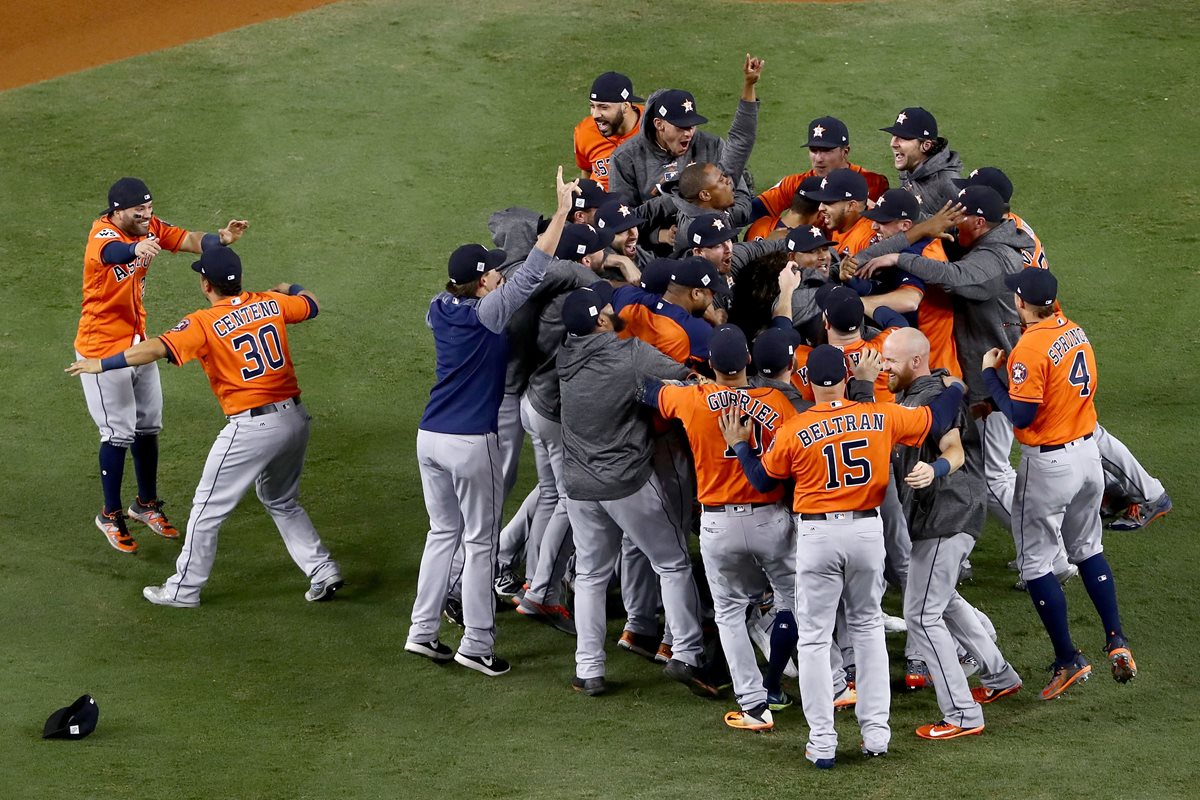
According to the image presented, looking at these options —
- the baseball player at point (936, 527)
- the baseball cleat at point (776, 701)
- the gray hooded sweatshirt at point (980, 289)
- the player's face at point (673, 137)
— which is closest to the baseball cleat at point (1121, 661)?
the baseball player at point (936, 527)

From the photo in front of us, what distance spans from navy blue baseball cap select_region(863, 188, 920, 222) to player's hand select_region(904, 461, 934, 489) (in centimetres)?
156

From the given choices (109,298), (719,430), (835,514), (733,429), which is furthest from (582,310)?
(109,298)

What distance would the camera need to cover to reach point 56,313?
1042cm

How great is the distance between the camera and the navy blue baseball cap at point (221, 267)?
23.0 ft

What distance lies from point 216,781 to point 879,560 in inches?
102

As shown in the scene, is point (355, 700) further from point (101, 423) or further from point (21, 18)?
point (21, 18)

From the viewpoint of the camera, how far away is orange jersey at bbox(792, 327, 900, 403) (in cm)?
586

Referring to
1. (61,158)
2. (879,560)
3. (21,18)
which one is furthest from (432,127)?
(879,560)

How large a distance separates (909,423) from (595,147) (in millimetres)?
3909

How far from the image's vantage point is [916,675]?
638 centimetres

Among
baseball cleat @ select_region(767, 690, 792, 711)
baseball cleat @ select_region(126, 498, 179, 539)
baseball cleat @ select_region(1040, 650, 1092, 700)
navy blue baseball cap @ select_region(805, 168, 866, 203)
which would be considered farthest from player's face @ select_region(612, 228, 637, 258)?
baseball cleat @ select_region(126, 498, 179, 539)

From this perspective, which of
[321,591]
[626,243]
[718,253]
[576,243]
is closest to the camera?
[718,253]

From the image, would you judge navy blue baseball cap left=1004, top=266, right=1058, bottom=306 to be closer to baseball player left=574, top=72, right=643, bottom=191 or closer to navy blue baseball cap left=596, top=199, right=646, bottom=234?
navy blue baseball cap left=596, top=199, right=646, bottom=234

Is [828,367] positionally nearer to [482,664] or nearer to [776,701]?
[776,701]
